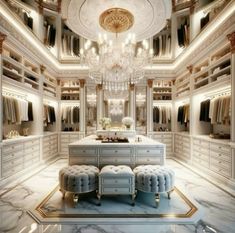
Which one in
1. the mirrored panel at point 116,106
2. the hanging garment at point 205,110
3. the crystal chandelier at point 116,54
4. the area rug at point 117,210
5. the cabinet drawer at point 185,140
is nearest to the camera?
the area rug at point 117,210

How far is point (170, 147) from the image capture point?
6.65m

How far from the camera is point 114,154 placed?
328 centimetres

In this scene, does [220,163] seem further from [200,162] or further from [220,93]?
[220,93]

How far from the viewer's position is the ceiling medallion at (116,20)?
9.89ft

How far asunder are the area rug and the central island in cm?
55

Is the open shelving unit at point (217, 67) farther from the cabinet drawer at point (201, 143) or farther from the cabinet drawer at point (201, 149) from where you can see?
the cabinet drawer at point (201, 149)

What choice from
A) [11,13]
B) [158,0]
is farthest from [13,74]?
[158,0]

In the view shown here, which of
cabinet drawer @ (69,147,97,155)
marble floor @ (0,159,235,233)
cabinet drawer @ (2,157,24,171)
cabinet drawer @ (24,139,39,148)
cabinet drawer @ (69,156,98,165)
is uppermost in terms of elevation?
cabinet drawer @ (69,147,97,155)

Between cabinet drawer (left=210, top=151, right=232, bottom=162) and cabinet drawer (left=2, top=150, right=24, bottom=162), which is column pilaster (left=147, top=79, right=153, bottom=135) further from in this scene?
cabinet drawer (left=2, top=150, right=24, bottom=162)

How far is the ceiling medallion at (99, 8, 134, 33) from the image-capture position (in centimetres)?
302

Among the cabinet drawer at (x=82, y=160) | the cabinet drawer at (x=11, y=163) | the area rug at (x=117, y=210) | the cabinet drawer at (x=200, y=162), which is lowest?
the area rug at (x=117, y=210)

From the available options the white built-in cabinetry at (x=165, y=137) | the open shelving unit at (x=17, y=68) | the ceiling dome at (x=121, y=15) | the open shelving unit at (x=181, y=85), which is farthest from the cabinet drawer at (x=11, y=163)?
the open shelving unit at (x=181, y=85)

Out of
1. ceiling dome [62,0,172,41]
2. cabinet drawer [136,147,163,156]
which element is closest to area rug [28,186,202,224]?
cabinet drawer [136,147,163,156]

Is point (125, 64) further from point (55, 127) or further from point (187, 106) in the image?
point (55, 127)
